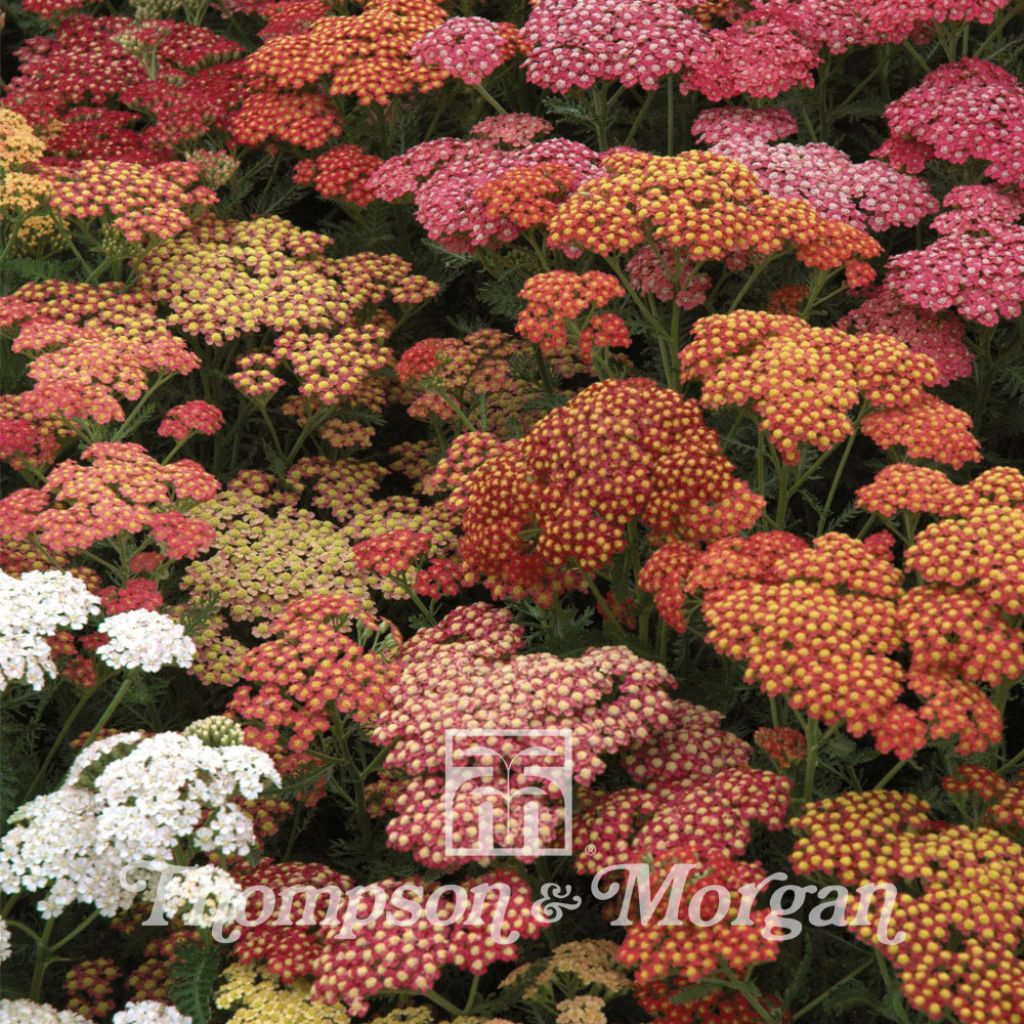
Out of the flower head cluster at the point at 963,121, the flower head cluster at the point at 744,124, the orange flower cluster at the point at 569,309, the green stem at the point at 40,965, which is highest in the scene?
the flower head cluster at the point at 963,121

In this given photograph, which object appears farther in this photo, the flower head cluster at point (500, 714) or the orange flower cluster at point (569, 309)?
the orange flower cluster at point (569, 309)

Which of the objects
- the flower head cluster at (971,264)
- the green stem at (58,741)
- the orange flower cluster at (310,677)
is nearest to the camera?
the orange flower cluster at (310,677)

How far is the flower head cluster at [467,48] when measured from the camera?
21.3 ft

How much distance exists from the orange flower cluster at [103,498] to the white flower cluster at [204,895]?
4.09ft

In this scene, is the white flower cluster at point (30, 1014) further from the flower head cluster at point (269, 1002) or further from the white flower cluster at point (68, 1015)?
the flower head cluster at point (269, 1002)

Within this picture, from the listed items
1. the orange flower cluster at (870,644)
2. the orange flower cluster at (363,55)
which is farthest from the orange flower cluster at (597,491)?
the orange flower cluster at (363,55)

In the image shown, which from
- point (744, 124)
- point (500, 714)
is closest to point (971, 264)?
point (744, 124)

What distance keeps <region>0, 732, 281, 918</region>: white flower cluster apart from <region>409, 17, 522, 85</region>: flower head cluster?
134 inches

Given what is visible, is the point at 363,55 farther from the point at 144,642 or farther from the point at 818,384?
the point at 144,642

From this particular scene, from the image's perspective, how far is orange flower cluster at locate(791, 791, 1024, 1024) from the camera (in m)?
3.77

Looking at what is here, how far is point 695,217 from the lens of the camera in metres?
5.31

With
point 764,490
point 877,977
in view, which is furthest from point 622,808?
point 764,490

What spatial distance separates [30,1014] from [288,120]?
419 cm

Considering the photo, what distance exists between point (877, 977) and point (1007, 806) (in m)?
0.67
